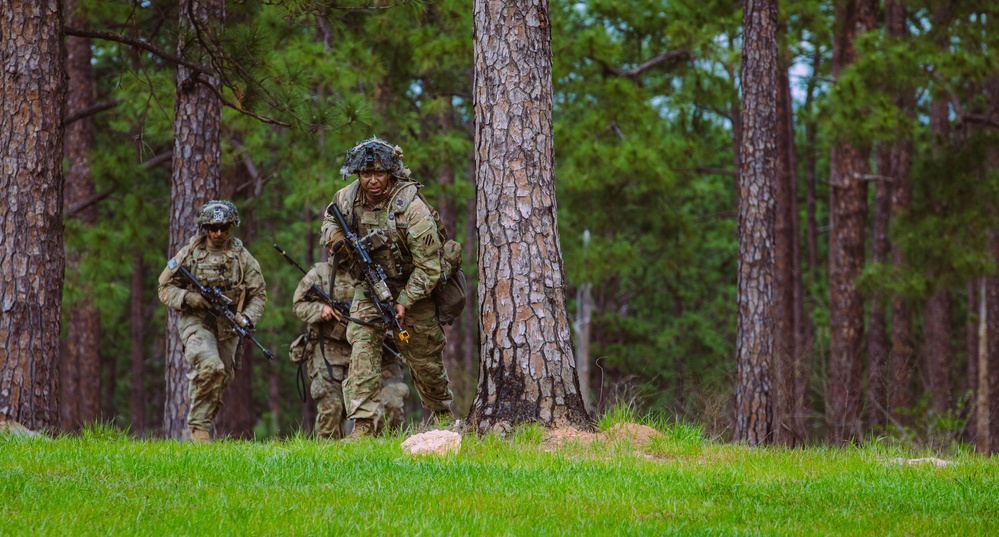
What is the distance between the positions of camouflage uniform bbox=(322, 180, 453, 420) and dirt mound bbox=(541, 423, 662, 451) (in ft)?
5.95

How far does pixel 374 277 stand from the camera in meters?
8.36

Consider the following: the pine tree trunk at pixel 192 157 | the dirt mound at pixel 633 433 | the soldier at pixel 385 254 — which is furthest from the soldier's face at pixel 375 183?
the pine tree trunk at pixel 192 157

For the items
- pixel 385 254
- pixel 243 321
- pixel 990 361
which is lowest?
pixel 990 361

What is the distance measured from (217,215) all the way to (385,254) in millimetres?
2006

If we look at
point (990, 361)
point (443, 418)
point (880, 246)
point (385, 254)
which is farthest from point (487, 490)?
point (990, 361)

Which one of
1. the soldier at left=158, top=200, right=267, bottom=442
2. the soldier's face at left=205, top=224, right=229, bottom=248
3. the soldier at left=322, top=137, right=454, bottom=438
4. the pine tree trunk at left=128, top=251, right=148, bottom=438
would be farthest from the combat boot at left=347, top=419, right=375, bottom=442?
the pine tree trunk at left=128, top=251, right=148, bottom=438

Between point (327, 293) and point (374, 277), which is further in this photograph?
point (327, 293)

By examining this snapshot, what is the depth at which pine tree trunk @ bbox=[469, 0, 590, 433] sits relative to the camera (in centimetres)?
713

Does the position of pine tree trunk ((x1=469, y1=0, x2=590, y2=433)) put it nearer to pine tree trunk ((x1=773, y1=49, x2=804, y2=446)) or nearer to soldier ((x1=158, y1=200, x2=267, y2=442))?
soldier ((x1=158, y1=200, x2=267, y2=442))

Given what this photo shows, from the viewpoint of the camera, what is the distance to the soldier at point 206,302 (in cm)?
966

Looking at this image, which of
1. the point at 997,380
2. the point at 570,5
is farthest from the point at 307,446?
the point at 997,380

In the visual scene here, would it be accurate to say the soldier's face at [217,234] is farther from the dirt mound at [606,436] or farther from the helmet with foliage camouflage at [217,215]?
the dirt mound at [606,436]

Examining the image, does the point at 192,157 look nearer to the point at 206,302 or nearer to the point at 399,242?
the point at 206,302

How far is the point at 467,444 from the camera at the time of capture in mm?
6719
